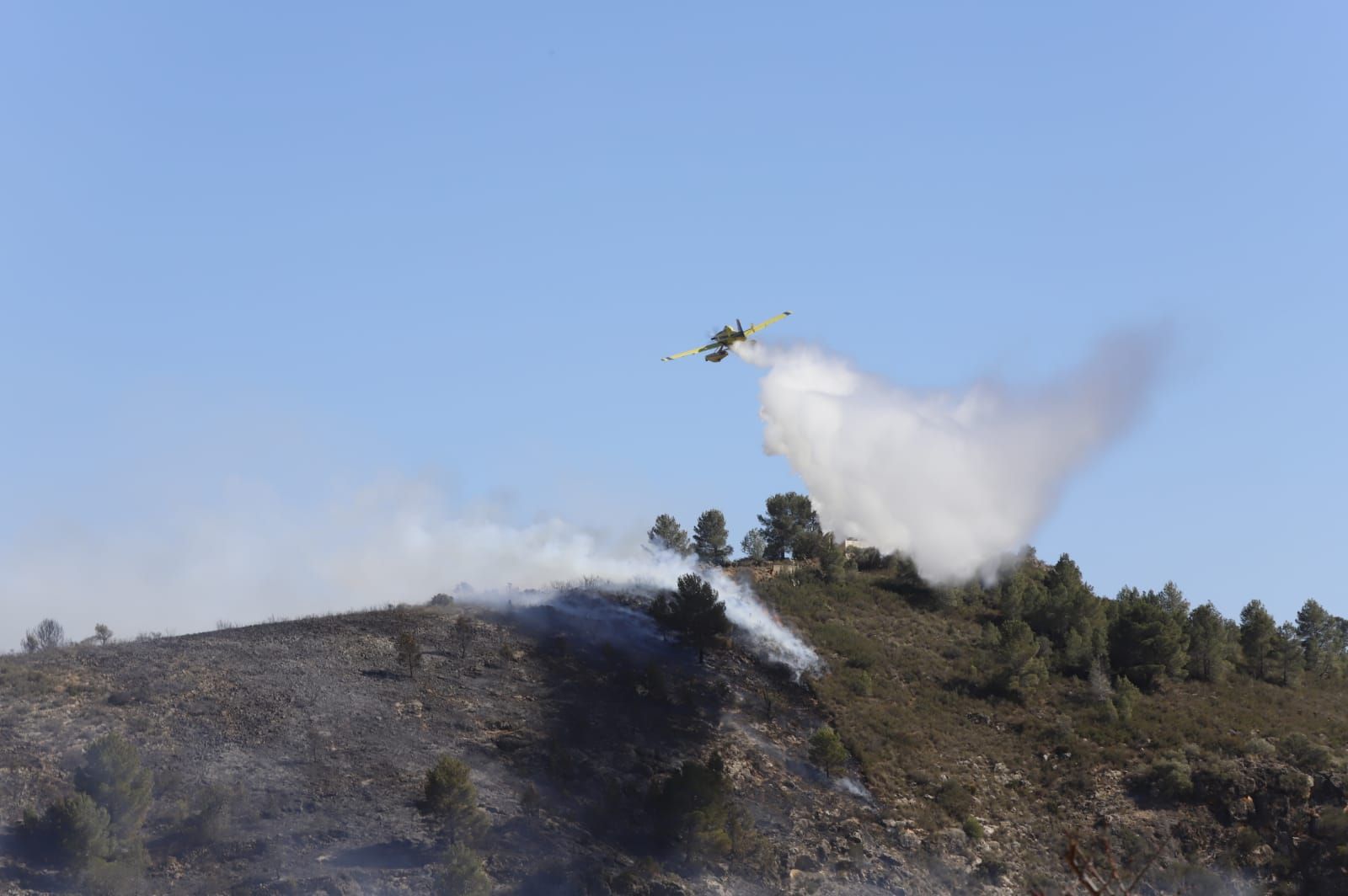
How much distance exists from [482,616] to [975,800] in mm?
36690

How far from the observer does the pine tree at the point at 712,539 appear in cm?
12544

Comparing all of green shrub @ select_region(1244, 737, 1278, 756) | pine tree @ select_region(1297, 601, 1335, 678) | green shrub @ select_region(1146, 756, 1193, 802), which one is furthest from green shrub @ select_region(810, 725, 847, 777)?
pine tree @ select_region(1297, 601, 1335, 678)

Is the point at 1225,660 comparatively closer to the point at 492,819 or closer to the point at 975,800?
the point at 975,800

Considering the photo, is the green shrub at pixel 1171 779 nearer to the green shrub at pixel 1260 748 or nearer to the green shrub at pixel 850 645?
the green shrub at pixel 1260 748

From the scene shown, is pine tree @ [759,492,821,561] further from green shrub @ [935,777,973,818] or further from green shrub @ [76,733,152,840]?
green shrub @ [76,733,152,840]

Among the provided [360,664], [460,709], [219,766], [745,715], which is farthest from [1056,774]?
[219,766]

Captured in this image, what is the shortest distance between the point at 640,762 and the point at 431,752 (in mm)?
12157

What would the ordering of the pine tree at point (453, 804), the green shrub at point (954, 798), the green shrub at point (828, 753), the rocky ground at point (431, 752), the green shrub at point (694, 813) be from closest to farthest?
the rocky ground at point (431, 752), the pine tree at point (453, 804), the green shrub at point (694, 813), the green shrub at point (954, 798), the green shrub at point (828, 753)

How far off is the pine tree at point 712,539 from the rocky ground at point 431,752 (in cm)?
2810

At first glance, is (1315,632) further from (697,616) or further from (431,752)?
(431,752)

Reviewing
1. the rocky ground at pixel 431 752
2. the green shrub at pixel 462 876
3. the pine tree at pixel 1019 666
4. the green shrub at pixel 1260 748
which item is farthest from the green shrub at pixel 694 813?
the green shrub at pixel 1260 748

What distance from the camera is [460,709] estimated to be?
8200 cm

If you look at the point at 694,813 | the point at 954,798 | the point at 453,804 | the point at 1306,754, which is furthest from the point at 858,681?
the point at 453,804

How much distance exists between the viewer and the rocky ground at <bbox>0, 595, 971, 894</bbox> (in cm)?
6544
